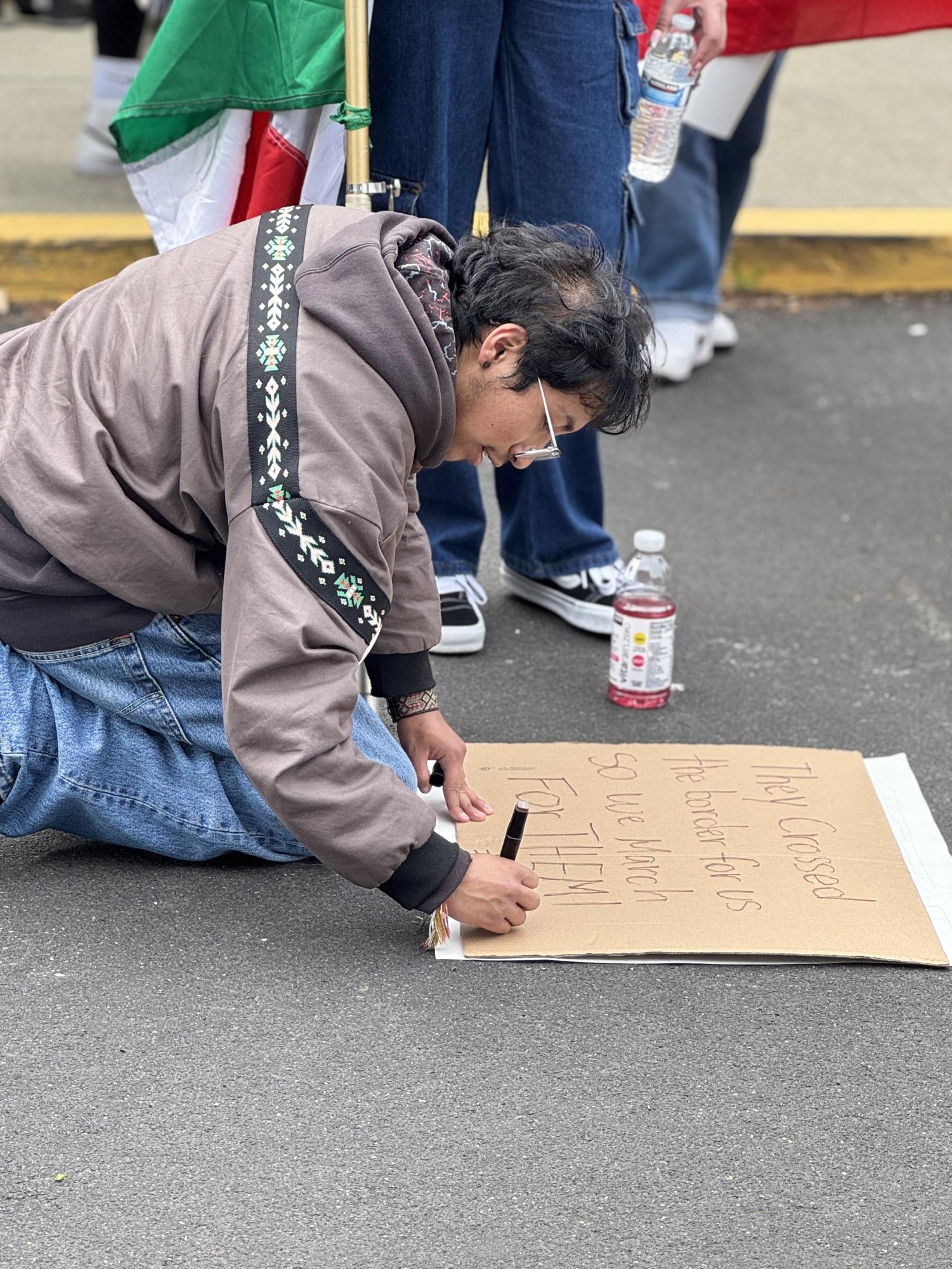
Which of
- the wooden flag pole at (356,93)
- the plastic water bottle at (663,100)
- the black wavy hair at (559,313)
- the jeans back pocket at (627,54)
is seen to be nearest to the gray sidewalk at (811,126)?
the plastic water bottle at (663,100)

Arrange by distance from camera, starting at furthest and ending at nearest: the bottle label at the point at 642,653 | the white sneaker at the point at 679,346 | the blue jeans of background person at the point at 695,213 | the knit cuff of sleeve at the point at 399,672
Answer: the white sneaker at the point at 679,346 < the blue jeans of background person at the point at 695,213 < the bottle label at the point at 642,653 < the knit cuff of sleeve at the point at 399,672

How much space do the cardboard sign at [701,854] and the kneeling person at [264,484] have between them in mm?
168

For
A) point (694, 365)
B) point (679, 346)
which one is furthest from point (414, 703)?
point (694, 365)

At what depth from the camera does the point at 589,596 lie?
9.52ft

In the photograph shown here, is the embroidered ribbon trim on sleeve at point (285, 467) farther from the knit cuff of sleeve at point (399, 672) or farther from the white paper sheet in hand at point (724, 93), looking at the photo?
the white paper sheet in hand at point (724, 93)

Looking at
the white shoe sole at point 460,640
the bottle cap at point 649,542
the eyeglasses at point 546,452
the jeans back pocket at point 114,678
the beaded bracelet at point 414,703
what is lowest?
the white shoe sole at point 460,640

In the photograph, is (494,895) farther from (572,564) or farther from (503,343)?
(572,564)

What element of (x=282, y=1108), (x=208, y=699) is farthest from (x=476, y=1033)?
(x=208, y=699)

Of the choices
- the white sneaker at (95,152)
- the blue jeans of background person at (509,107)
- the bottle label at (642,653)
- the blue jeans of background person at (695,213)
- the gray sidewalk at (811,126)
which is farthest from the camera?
the gray sidewalk at (811,126)

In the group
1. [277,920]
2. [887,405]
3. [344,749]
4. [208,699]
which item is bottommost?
[887,405]

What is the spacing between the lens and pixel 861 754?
8.32 ft

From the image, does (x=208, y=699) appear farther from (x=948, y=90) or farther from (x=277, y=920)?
(x=948, y=90)

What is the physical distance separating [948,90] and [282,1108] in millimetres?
6282

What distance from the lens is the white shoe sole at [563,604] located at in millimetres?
2883
